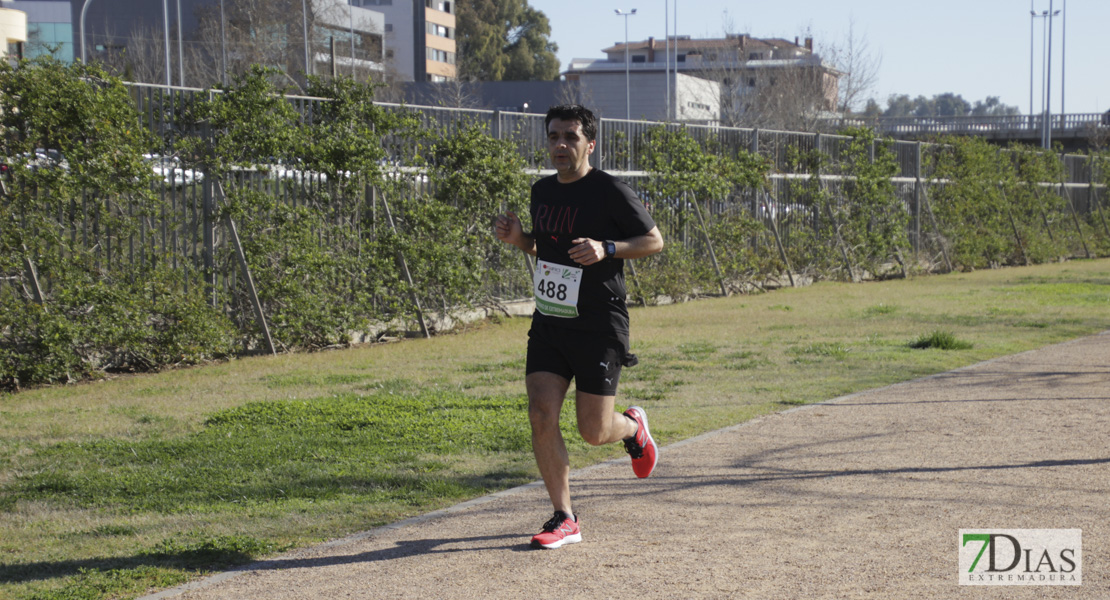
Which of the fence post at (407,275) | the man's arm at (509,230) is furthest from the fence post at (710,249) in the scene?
the man's arm at (509,230)

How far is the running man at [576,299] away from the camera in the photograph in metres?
5.11

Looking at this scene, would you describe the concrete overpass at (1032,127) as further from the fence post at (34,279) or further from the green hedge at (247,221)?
the fence post at (34,279)

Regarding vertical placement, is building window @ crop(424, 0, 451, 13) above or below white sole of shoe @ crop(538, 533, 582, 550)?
above

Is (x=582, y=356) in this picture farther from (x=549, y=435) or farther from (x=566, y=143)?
(x=566, y=143)

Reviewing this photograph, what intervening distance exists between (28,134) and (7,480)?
441 centimetres

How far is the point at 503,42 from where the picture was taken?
9969cm

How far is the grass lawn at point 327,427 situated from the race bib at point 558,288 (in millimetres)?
1073

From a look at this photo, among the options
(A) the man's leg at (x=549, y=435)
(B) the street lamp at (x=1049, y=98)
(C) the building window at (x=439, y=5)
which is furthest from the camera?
(C) the building window at (x=439, y=5)

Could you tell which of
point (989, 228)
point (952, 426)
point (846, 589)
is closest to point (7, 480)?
point (846, 589)

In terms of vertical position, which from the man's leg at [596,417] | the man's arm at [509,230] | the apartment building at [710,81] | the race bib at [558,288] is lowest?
the man's leg at [596,417]

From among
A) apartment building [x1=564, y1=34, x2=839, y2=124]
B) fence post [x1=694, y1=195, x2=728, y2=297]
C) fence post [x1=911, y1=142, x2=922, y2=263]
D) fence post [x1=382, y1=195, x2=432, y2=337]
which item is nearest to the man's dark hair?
fence post [x1=382, y1=195, x2=432, y2=337]

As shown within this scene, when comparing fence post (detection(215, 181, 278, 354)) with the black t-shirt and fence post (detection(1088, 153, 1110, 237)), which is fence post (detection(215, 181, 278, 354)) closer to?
the black t-shirt

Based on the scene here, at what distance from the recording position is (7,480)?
6387 mm

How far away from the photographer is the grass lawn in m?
5.23
